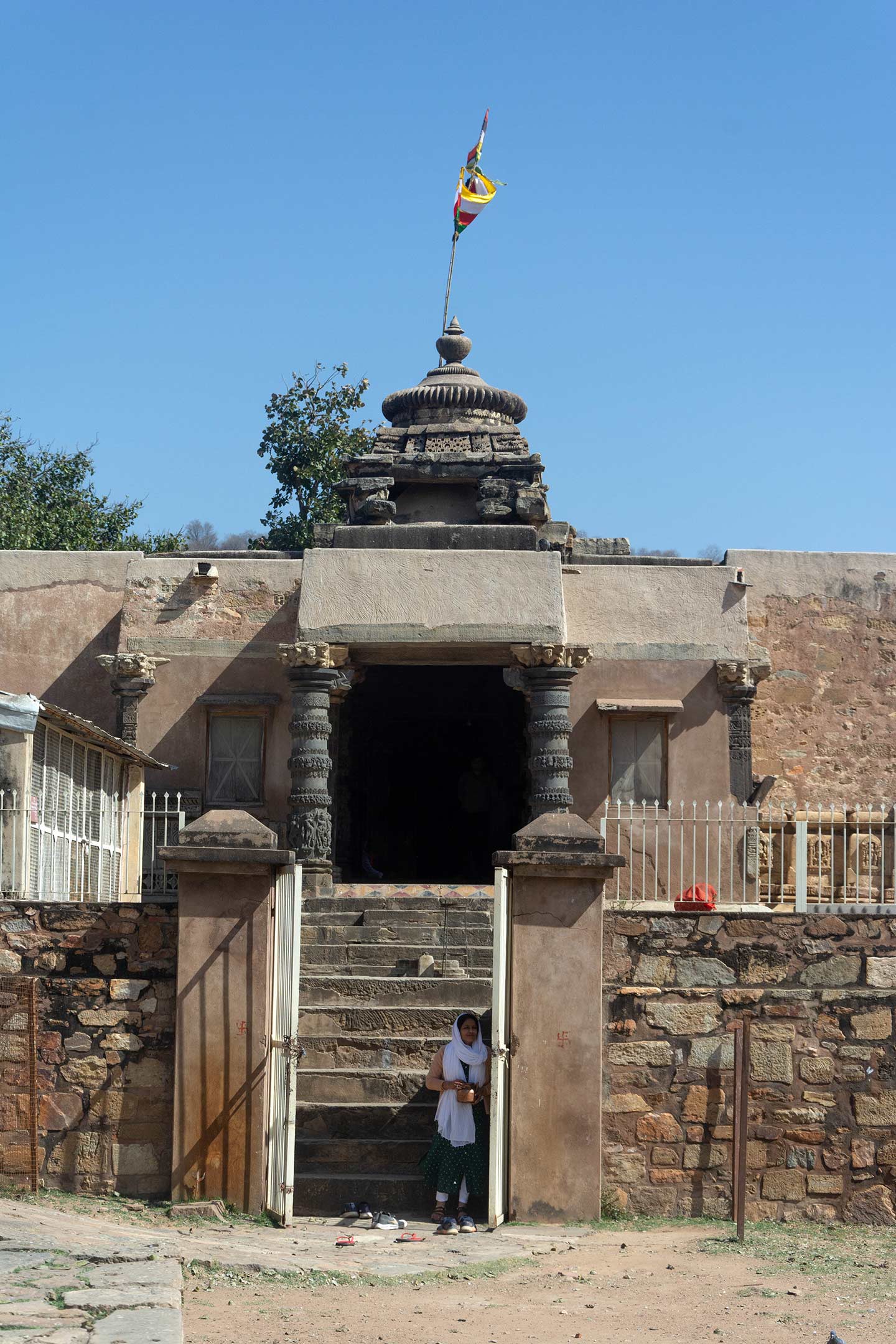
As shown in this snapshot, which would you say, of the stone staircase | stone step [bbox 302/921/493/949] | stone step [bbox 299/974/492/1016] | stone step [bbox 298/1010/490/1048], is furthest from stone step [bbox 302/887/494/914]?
stone step [bbox 298/1010/490/1048]

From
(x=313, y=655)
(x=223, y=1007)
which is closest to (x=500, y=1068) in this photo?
(x=223, y=1007)

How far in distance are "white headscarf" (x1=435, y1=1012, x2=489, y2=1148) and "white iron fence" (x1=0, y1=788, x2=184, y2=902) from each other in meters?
2.93

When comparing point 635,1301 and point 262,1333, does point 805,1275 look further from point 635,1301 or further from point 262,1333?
point 262,1333

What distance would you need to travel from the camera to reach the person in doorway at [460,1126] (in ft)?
31.8

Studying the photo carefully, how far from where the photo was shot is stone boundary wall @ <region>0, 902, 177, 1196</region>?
9914 mm

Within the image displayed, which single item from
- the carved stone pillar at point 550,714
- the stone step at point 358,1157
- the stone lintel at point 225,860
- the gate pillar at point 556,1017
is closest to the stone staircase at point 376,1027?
the stone step at point 358,1157

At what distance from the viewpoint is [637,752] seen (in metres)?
17.2

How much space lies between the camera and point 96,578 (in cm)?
1870

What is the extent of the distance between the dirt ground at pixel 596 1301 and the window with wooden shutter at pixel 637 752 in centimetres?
809

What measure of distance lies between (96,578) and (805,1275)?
12439mm

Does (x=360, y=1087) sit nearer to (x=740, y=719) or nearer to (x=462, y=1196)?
(x=462, y=1196)

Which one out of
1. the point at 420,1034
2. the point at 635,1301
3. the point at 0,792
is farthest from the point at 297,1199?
the point at 0,792

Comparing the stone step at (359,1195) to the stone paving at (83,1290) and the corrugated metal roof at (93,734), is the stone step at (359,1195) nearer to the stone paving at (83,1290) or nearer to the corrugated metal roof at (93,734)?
the stone paving at (83,1290)

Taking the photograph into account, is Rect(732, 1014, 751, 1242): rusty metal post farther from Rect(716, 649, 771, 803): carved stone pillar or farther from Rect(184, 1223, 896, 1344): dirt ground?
Rect(716, 649, 771, 803): carved stone pillar
